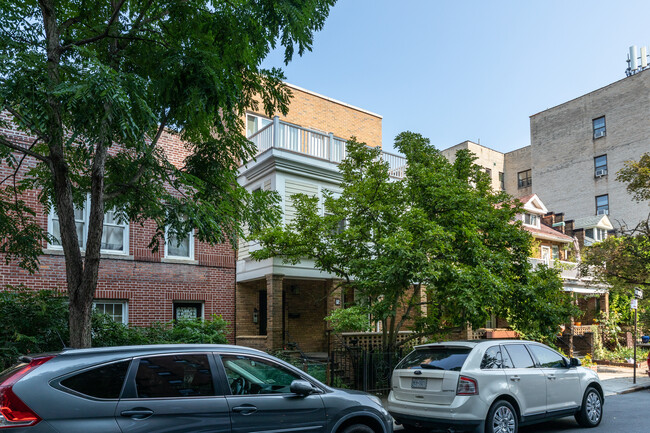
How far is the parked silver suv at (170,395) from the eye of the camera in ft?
14.2

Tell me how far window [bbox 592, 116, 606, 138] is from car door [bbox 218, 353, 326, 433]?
39.2 metres

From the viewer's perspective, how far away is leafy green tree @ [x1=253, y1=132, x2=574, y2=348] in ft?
37.3

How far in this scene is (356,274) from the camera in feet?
41.2

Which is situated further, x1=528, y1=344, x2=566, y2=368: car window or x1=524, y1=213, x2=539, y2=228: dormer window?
x1=524, y1=213, x2=539, y2=228: dormer window

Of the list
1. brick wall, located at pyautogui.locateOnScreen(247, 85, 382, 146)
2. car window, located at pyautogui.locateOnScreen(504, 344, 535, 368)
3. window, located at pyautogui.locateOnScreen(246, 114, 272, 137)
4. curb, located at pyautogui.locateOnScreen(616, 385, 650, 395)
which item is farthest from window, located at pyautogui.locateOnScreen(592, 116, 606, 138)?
car window, located at pyautogui.locateOnScreen(504, 344, 535, 368)

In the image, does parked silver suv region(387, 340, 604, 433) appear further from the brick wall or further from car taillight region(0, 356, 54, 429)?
the brick wall

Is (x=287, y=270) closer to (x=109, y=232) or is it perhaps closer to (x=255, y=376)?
(x=109, y=232)

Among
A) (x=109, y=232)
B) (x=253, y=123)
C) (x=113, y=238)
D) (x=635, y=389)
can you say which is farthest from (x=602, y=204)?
(x=109, y=232)

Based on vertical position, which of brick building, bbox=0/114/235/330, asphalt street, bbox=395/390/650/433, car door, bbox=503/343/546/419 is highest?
brick building, bbox=0/114/235/330

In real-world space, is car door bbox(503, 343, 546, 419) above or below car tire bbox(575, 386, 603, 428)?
above

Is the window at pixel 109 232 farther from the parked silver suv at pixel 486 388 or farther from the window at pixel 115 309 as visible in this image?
the parked silver suv at pixel 486 388

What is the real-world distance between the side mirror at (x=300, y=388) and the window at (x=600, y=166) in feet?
127

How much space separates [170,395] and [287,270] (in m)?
10.8

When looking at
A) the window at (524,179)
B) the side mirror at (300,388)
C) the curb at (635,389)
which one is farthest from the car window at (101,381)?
the window at (524,179)
